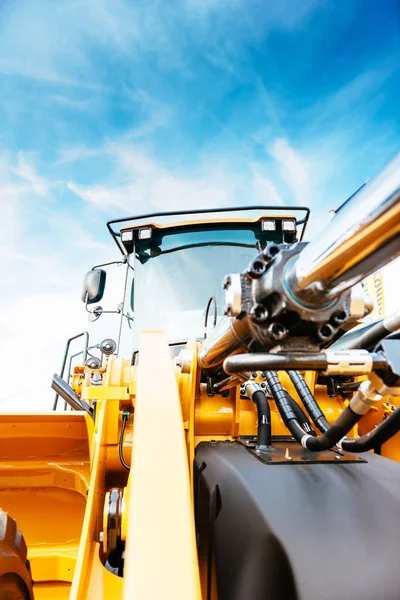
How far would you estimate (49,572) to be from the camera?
229cm

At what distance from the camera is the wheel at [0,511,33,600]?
1.37 metres

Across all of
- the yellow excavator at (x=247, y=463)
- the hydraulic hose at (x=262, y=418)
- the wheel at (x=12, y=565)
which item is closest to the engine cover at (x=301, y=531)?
the yellow excavator at (x=247, y=463)

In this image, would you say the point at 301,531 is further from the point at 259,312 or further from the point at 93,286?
the point at 93,286

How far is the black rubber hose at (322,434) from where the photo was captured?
1062 mm

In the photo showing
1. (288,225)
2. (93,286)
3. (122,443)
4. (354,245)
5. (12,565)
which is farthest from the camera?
(288,225)

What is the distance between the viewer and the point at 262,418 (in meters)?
1.81

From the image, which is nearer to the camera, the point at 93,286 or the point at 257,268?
the point at 257,268

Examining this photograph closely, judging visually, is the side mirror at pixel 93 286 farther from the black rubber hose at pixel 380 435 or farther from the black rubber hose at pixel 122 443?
the black rubber hose at pixel 380 435

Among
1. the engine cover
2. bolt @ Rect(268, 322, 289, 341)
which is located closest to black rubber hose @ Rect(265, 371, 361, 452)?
the engine cover

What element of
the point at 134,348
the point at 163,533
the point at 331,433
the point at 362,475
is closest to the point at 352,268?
the point at 331,433

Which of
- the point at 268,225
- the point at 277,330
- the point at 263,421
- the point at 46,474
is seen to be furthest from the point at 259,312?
the point at 268,225

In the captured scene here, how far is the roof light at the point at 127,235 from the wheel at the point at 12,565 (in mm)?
2430

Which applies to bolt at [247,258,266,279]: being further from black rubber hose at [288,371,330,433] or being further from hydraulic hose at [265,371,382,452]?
black rubber hose at [288,371,330,433]

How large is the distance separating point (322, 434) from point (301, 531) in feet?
0.93
